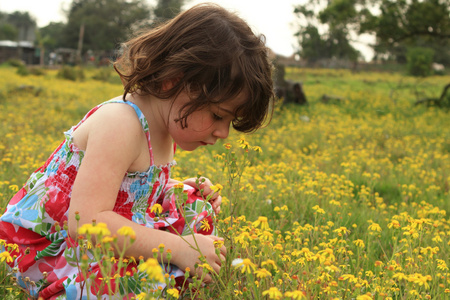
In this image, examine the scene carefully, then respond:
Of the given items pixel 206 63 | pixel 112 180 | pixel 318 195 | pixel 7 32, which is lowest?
pixel 318 195

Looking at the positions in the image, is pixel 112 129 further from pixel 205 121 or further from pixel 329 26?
pixel 329 26

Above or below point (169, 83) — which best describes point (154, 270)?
below

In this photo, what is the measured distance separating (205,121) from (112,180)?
44cm

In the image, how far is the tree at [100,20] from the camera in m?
41.9

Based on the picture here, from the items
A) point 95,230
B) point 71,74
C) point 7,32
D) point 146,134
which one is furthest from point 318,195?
point 7,32

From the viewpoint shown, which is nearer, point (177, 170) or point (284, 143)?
point (177, 170)

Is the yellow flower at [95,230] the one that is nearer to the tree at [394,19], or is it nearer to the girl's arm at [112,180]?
the girl's arm at [112,180]

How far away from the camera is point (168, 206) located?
7.29 ft

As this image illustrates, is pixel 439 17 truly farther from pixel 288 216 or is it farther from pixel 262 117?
pixel 262 117

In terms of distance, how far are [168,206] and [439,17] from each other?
11.2 meters

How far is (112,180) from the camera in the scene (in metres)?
1.63

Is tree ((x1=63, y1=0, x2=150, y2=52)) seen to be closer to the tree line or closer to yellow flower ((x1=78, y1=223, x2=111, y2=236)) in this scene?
the tree line

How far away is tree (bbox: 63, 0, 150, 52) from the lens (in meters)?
41.9

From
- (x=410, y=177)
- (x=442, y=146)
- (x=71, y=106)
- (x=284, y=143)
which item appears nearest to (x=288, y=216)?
(x=410, y=177)
